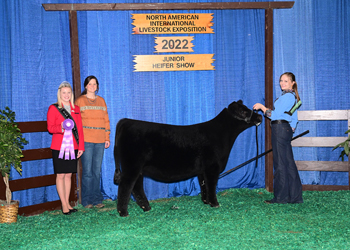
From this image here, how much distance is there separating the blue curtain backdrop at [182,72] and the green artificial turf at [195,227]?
33.5 inches

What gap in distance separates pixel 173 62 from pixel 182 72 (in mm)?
216

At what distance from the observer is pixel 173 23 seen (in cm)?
492

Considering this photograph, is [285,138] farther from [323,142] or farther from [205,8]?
[205,8]

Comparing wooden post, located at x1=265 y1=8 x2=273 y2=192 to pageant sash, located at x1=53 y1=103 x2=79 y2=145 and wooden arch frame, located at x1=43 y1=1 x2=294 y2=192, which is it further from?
pageant sash, located at x1=53 y1=103 x2=79 y2=145

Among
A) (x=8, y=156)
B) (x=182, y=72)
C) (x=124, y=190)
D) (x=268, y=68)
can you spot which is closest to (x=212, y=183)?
(x=124, y=190)

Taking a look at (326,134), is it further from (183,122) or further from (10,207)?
(10,207)

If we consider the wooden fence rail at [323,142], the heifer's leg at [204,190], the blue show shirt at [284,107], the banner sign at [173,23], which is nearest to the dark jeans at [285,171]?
the blue show shirt at [284,107]

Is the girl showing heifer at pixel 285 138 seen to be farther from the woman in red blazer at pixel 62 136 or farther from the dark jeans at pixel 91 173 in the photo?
the woman in red blazer at pixel 62 136

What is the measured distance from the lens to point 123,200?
12.6 feet

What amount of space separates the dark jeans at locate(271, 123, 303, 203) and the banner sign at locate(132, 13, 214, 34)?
1.97 meters

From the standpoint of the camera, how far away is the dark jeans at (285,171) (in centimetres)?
430

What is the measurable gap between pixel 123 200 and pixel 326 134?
11.9 ft

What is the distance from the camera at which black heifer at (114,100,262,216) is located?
386cm

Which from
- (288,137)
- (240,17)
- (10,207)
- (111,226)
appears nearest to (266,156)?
(288,137)
